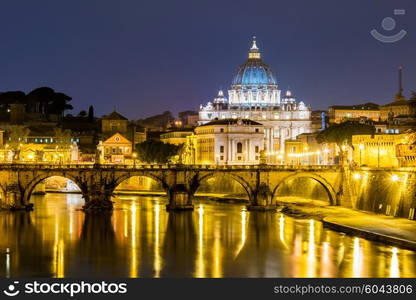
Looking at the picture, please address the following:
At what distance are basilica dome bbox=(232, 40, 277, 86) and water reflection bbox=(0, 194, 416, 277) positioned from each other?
108147mm

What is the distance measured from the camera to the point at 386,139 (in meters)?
72.7

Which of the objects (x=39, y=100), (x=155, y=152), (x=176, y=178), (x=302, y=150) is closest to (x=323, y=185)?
(x=176, y=178)

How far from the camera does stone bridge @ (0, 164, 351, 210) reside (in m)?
73.6

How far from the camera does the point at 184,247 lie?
53344 mm

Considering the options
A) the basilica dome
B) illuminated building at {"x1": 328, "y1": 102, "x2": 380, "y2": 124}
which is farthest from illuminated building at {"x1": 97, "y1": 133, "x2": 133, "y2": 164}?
the basilica dome

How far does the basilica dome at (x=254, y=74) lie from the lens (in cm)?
17962

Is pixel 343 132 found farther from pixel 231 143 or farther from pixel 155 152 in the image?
pixel 231 143

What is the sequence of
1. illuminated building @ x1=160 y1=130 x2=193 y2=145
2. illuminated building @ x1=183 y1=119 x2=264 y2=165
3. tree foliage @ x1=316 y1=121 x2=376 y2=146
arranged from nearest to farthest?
tree foliage @ x1=316 y1=121 x2=376 y2=146, illuminated building @ x1=183 y1=119 x2=264 y2=165, illuminated building @ x1=160 y1=130 x2=193 y2=145

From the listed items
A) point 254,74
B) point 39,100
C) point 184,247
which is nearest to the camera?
point 184,247

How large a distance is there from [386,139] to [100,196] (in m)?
26.2

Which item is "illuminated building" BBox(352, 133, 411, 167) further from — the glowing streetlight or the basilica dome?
the basilica dome

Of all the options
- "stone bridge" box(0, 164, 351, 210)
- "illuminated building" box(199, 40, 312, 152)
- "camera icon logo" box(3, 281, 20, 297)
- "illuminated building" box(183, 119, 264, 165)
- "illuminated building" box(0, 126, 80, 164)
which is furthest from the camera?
"illuminated building" box(199, 40, 312, 152)

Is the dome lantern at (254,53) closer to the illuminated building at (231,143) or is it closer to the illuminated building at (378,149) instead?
the illuminated building at (231,143)

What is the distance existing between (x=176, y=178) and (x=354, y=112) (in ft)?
307
